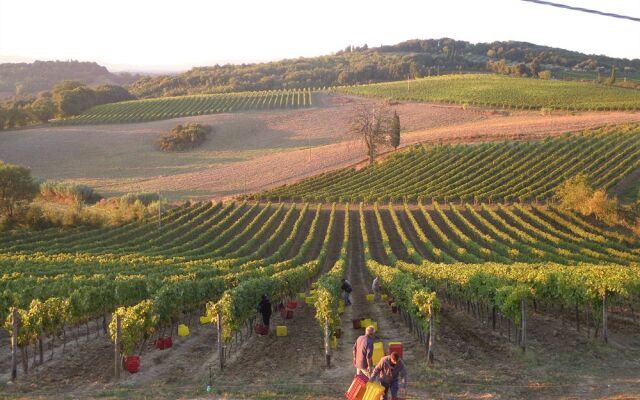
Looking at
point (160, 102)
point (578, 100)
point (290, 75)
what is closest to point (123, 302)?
point (578, 100)

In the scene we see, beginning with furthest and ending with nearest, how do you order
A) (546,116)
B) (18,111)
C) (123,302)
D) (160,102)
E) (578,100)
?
(160,102) < (18,111) < (578,100) < (546,116) < (123,302)

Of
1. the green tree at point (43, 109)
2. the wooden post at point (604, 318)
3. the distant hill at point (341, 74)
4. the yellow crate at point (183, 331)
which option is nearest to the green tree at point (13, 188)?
the yellow crate at point (183, 331)

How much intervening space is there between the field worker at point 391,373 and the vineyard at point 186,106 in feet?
381

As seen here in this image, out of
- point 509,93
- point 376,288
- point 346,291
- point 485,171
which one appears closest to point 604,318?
point 346,291

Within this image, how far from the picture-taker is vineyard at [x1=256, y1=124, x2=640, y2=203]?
59.6 metres

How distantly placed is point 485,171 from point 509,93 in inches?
2210

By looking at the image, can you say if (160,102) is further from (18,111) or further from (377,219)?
(377,219)

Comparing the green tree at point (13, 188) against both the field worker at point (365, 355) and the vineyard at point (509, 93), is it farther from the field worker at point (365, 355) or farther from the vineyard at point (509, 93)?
the vineyard at point (509, 93)

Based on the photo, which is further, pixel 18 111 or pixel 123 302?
pixel 18 111

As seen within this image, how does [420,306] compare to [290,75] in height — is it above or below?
below

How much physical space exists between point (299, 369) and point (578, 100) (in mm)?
105792

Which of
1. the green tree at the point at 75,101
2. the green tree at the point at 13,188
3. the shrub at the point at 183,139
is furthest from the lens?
the green tree at the point at 75,101

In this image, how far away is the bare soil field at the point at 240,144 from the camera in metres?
78.8

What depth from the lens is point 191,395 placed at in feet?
41.5
